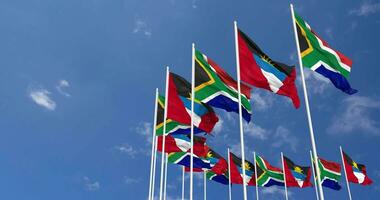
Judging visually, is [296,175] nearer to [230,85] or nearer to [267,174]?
[267,174]

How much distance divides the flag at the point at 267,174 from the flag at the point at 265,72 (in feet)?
60.7

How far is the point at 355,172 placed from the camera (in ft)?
117

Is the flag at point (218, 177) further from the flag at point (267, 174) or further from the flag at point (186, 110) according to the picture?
the flag at point (186, 110)

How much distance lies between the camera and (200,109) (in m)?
20.4

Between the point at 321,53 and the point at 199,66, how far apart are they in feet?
19.7

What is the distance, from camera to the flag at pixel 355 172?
35.5 metres

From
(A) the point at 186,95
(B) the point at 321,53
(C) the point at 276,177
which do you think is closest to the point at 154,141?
(A) the point at 186,95

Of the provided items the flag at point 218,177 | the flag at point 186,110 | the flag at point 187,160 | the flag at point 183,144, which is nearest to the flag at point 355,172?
the flag at point 218,177

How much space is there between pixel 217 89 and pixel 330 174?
2147cm

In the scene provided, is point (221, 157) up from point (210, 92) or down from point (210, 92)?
up

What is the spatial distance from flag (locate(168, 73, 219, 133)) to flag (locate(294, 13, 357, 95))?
575 centimetres

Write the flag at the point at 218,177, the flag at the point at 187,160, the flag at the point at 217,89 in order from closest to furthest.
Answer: the flag at the point at 217,89
the flag at the point at 187,160
the flag at the point at 218,177

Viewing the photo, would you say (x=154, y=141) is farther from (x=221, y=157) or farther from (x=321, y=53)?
(x=321, y=53)

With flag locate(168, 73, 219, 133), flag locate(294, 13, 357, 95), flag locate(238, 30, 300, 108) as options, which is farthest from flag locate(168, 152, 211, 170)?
flag locate(294, 13, 357, 95)
